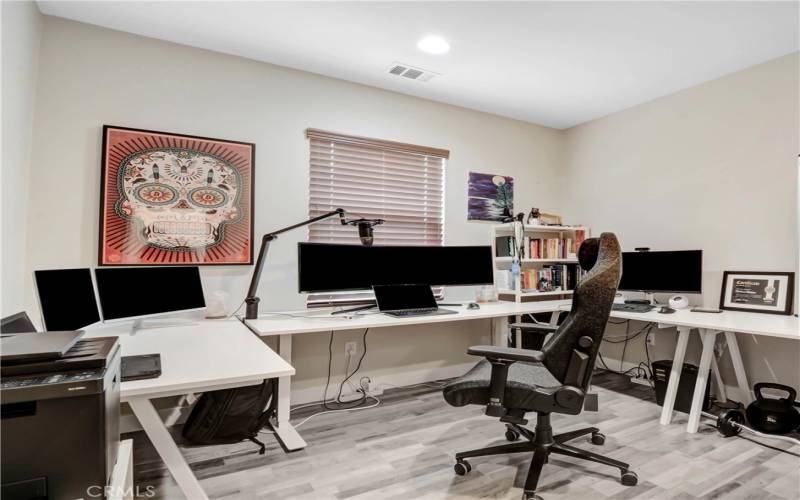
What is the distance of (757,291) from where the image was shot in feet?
9.27

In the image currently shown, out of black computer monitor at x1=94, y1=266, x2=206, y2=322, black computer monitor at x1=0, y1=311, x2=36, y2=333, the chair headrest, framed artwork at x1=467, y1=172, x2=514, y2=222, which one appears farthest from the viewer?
framed artwork at x1=467, y1=172, x2=514, y2=222

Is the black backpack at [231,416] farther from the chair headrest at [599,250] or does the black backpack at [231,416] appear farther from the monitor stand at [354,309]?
the chair headrest at [599,250]

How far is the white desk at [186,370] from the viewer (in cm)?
126

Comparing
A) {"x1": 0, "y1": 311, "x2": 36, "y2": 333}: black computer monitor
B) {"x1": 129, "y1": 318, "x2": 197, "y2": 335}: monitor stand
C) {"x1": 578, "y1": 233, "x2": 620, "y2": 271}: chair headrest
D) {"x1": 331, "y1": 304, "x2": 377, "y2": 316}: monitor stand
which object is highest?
{"x1": 578, "y1": 233, "x2": 620, "y2": 271}: chair headrest

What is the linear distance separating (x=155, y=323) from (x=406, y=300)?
5.19 ft

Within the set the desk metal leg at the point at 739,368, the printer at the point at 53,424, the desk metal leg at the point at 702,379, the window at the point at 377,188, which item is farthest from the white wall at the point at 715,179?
the printer at the point at 53,424

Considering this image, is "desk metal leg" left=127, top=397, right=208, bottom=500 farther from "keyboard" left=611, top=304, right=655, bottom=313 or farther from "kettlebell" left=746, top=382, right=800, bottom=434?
"kettlebell" left=746, top=382, right=800, bottom=434

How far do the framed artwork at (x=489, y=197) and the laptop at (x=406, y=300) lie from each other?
3.36 feet

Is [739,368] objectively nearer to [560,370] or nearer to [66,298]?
[560,370]

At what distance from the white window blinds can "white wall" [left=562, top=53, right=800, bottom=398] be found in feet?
5.64

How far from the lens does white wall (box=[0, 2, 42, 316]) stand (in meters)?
1.90

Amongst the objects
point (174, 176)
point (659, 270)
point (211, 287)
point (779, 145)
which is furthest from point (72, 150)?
point (779, 145)

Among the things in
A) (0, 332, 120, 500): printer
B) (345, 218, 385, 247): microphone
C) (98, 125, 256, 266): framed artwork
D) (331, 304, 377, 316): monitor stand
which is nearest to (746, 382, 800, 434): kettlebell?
(331, 304, 377, 316): monitor stand

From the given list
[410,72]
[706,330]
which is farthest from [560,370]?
[410,72]
